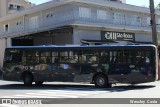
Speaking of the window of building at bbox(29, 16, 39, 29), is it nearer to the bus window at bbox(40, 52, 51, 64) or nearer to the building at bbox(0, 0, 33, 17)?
the bus window at bbox(40, 52, 51, 64)

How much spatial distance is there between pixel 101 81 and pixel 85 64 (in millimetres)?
1408

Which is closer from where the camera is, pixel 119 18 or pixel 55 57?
pixel 55 57

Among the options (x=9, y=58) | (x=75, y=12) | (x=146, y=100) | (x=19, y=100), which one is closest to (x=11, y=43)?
(x=75, y=12)

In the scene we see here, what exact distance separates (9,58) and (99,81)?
662 centimetres

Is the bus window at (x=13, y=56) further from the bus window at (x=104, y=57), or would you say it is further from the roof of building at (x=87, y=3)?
the roof of building at (x=87, y=3)

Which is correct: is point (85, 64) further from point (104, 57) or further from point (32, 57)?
point (32, 57)

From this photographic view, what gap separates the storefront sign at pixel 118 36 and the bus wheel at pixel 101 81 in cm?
1497

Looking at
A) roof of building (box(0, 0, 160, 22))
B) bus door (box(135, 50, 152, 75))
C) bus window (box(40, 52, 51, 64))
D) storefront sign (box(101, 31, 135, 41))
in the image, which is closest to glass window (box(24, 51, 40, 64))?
bus window (box(40, 52, 51, 64))

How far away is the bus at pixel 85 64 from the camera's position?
20672 millimetres

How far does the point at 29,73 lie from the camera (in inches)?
922

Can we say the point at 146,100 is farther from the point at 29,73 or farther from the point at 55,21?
the point at 55,21

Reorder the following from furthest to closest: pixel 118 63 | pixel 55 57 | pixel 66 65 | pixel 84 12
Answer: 1. pixel 84 12
2. pixel 55 57
3. pixel 66 65
4. pixel 118 63

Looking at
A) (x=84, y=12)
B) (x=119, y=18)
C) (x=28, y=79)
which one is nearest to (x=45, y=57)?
(x=28, y=79)

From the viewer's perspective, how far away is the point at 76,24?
32.2 m
